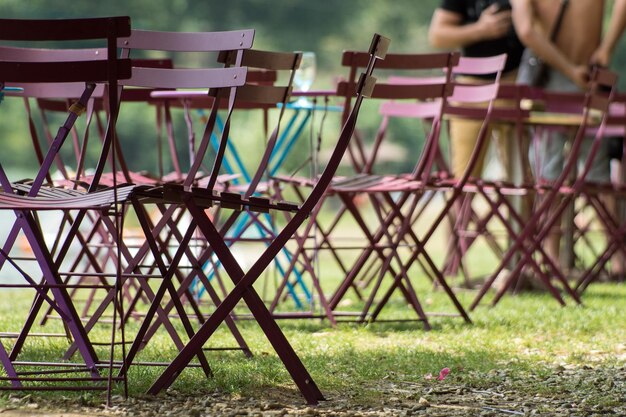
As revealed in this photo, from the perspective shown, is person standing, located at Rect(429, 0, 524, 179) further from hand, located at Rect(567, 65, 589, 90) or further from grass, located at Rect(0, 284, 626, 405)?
grass, located at Rect(0, 284, 626, 405)

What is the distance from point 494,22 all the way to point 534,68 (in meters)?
0.41

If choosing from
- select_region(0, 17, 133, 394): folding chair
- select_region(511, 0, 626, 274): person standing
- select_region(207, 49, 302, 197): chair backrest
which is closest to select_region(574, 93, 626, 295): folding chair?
Answer: select_region(511, 0, 626, 274): person standing

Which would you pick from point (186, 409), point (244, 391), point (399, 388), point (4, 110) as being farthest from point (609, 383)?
point (4, 110)

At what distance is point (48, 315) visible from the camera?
203 inches

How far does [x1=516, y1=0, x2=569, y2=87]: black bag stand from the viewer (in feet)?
24.5

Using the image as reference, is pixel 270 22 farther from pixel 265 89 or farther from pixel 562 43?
pixel 265 89

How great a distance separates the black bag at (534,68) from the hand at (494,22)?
21cm

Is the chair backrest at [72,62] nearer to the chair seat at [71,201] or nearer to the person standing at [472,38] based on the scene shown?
the chair seat at [71,201]

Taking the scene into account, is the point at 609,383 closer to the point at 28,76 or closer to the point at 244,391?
the point at 244,391

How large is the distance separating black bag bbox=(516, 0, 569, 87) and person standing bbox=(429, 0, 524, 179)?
0.56ft

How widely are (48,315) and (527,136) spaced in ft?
10.1

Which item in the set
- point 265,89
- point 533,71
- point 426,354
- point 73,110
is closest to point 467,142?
point 533,71

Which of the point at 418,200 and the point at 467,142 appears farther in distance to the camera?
the point at 467,142

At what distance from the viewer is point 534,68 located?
24.8 ft
